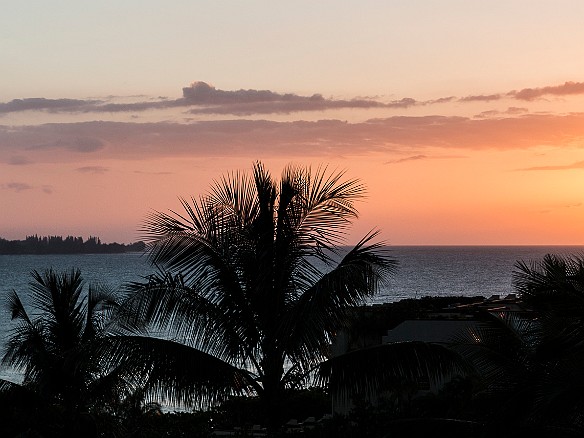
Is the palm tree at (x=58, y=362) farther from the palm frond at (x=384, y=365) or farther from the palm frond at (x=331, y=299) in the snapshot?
the palm frond at (x=384, y=365)

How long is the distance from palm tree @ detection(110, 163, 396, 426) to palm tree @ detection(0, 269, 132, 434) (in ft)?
14.4

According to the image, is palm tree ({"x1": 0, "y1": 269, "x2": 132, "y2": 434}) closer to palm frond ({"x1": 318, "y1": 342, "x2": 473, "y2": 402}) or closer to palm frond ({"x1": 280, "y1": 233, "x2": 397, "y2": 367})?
palm frond ({"x1": 280, "y1": 233, "x2": 397, "y2": 367})

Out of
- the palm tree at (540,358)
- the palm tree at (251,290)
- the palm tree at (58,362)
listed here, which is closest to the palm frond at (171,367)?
the palm tree at (251,290)

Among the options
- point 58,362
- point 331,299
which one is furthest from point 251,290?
point 58,362

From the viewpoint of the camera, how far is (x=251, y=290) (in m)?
17.6

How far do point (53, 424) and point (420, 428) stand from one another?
954 centimetres

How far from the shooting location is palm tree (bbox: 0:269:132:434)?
2222cm

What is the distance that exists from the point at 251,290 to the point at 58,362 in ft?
23.0

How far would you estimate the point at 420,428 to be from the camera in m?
16.0

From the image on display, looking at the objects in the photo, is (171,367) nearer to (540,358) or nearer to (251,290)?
(251,290)

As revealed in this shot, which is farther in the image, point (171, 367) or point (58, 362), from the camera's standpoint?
point (58, 362)

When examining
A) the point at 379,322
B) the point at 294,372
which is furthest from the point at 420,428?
the point at 379,322

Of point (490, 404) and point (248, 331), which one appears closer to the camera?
point (490, 404)

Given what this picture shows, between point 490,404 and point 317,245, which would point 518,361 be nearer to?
point 490,404
